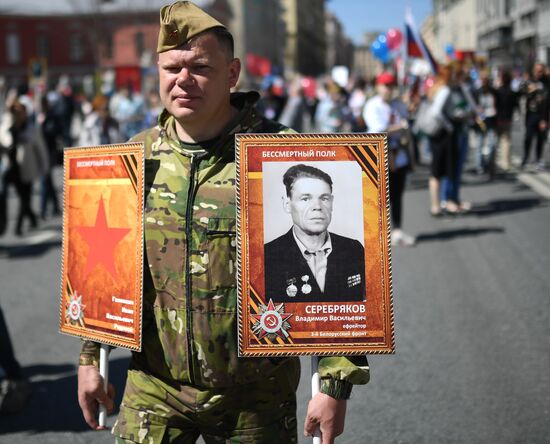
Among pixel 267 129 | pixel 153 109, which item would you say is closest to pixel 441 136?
pixel 153 109

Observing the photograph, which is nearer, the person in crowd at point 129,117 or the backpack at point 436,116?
the backpack at point 436,116

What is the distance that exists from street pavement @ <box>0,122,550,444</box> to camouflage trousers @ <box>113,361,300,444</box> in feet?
5.93

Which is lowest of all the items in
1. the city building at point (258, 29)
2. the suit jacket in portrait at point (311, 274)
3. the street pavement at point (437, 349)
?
the street pavement at point (437, 349)

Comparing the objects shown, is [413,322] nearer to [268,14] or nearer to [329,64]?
[268,14]

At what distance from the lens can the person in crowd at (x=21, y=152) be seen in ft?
35.3

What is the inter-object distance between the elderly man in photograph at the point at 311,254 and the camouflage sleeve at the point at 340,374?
0.18 meters

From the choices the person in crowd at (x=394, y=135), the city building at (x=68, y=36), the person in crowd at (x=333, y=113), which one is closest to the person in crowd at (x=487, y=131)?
the person in crowd at (x=333, y=113)

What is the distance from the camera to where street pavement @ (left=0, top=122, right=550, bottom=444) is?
446cm

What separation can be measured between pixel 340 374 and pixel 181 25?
1.08 meters

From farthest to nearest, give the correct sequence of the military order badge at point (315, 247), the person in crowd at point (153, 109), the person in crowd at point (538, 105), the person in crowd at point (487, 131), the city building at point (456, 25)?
the city building at point (456, 25) → the person in crowd at point (153, 109) → the person in crowd at point (538, 105) → the person in crowd at point (487, 131) → the military order badge at point (315, 247)

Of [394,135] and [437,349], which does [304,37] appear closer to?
[394,135]

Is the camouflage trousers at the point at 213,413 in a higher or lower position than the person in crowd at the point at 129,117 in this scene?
lower

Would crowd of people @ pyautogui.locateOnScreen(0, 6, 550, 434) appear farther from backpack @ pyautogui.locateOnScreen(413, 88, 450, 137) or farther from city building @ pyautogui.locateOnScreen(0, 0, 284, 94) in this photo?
city building @ pyautogui.locateOnScreen(0, 0, 284, 94)

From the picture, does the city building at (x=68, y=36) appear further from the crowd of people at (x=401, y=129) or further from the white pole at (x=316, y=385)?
the white pole at (x=316, y=385)
